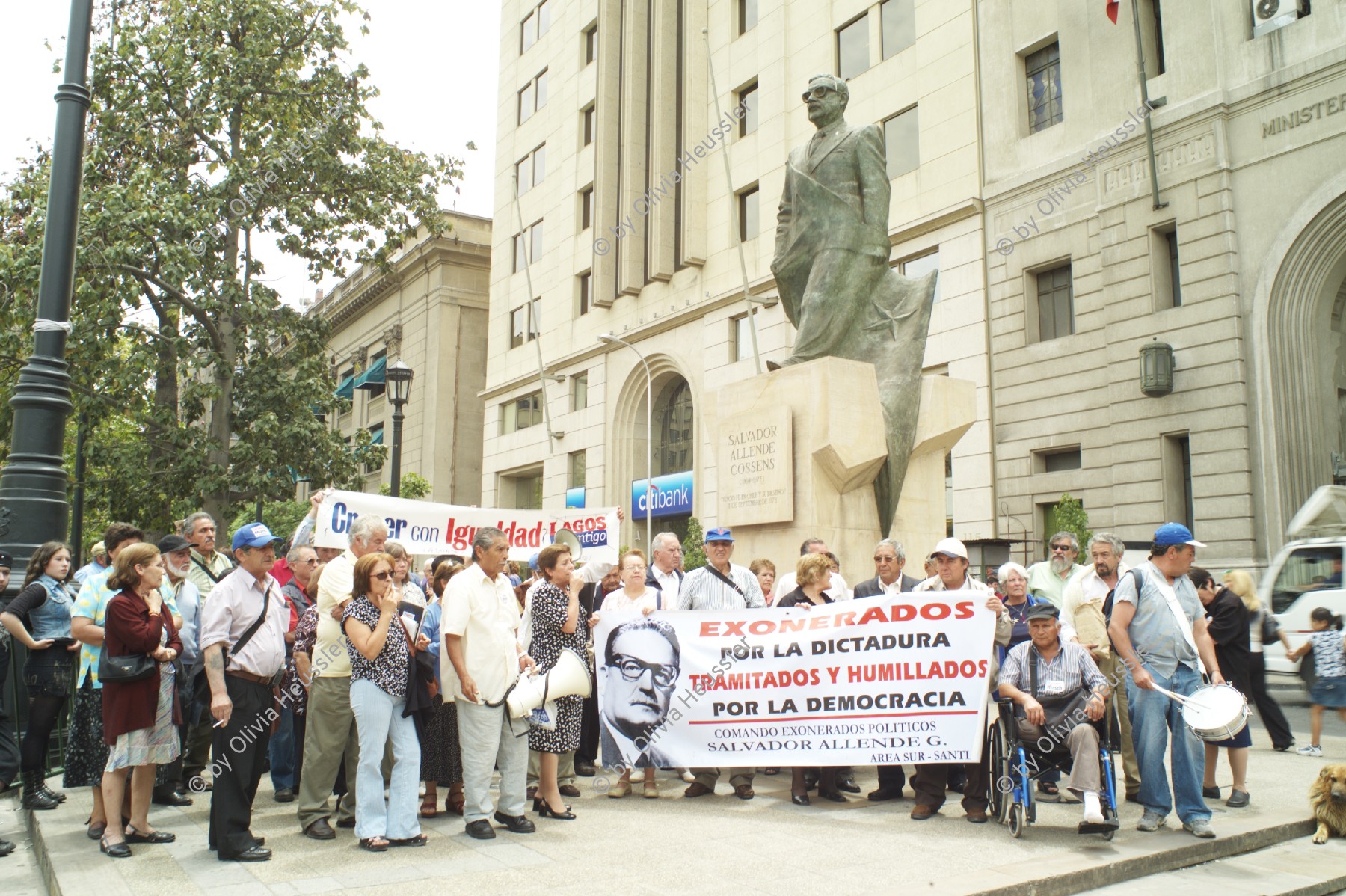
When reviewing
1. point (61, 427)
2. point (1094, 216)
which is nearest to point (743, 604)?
point (61, 427)

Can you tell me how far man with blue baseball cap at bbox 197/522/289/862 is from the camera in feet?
20.6

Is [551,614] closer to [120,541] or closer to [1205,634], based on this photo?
[120,541]

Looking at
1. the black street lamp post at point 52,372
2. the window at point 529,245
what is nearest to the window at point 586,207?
the window at point 529,245

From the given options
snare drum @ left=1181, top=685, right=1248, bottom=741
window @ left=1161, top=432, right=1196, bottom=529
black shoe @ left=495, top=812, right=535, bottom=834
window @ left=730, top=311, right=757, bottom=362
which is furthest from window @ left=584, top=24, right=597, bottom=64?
snare drum @ left=1181, top=685, right=1248, bottom=741

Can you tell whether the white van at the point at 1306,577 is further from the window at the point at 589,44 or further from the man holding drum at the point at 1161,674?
the window at the point at 589,44

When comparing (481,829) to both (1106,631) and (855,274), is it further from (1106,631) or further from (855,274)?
(855,274)

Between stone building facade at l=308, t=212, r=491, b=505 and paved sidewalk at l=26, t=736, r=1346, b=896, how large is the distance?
42473 mm

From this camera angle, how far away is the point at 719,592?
332 inches

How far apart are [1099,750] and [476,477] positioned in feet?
149

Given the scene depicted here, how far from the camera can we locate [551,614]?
7.64 m

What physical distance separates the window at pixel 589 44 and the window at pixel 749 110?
386 inches

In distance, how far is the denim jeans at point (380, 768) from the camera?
6.54m

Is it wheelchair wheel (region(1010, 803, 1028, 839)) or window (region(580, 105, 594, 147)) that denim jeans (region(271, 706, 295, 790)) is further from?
window (region(580, 105, 594, 147))

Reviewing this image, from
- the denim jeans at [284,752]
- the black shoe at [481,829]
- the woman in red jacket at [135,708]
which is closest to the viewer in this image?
the woman in red jacket at [135,708]
